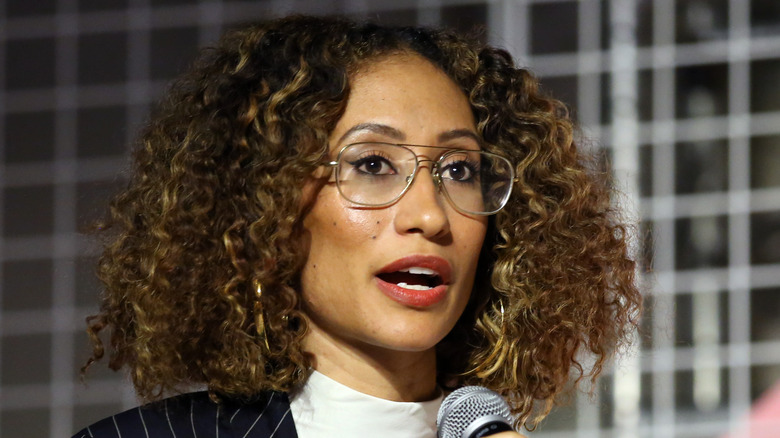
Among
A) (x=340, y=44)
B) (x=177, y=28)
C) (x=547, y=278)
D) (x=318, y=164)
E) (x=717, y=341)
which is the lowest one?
(x=717, y=341)

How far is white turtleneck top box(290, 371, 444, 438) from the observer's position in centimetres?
208

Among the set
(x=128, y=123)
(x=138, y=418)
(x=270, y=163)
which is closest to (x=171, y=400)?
(x=138, y=418)

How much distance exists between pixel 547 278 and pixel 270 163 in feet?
2.03

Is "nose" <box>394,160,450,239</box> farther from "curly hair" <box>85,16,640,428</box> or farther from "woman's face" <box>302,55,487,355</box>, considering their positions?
"curly hair" <box>85,16,640,428</box>

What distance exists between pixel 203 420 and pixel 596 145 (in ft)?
5.93

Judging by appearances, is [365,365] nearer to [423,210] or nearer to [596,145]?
[423,210]

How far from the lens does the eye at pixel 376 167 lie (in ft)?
6.76

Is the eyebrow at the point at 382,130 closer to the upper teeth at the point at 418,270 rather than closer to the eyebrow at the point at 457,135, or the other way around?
the eyebrow at the point at 457,135

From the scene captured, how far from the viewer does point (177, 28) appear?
3939mm

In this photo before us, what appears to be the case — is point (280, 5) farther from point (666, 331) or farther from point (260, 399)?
point (260, 399)

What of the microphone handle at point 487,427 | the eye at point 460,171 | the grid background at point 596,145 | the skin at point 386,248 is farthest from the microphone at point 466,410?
the grid background at point 596,145

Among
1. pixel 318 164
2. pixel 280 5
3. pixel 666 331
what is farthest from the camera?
pixel 280 5

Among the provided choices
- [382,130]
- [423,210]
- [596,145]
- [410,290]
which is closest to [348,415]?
[410,290]

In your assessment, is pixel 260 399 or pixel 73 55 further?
pixel 73 55
